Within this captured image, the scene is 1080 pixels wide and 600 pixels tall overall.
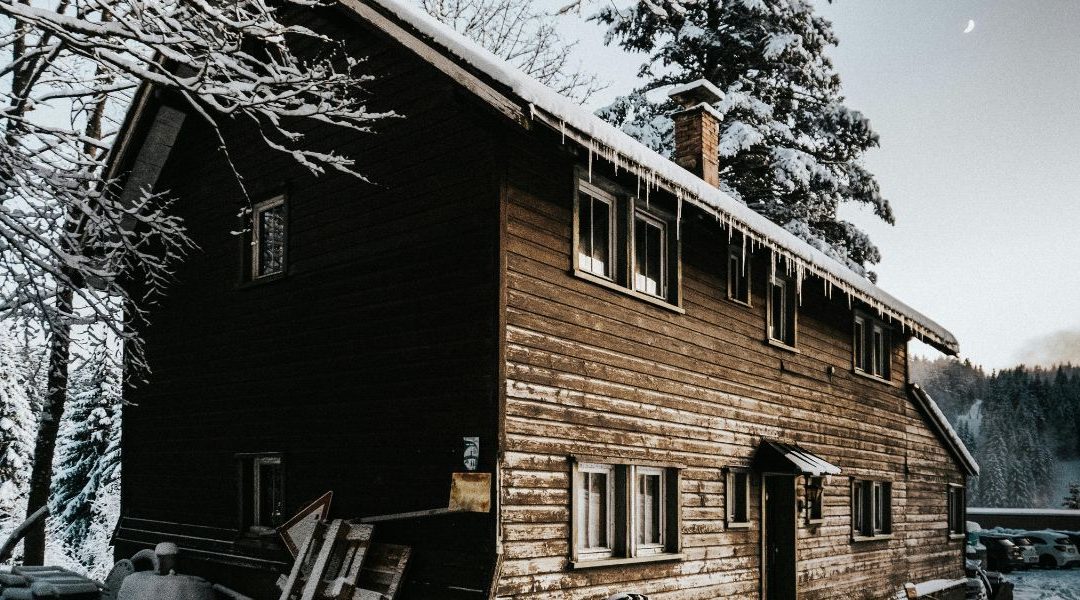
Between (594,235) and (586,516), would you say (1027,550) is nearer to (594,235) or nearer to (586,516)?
(586,516)

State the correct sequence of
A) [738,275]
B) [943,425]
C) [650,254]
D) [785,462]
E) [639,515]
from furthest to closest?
[943,425]
[738,275]
[785,462]
[650,254]
[639,515]

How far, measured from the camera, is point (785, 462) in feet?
42.8

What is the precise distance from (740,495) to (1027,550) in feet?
86.2

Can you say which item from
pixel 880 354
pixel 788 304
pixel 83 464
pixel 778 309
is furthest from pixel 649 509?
pixel 83 464

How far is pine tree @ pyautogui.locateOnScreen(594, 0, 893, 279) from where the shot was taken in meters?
23.8

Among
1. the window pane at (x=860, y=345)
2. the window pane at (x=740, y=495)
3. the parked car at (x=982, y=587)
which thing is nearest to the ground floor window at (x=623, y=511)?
the window pane at (x=740, y=495)

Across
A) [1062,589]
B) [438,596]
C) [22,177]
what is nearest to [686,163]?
[438,596]

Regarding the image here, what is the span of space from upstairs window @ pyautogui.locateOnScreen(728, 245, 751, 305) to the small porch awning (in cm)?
222

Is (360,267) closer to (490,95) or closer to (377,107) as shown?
(377,107)

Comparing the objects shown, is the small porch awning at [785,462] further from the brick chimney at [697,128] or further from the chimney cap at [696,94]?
the chimney cap at [696,94]

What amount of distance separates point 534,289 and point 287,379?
386 centimetres

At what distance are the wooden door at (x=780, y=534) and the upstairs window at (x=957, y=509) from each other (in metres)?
9.91

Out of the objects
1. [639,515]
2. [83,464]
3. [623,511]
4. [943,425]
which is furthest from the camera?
[83,464]

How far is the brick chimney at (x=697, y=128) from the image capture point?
15.2 meters
